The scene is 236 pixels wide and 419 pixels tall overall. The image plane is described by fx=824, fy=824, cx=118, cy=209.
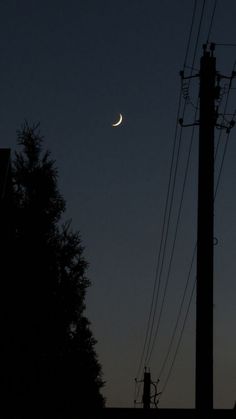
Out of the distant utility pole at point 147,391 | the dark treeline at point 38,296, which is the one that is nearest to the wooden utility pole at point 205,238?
the dark treeline at point 38,296

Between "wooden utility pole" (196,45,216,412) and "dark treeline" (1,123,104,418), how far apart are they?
1308cm

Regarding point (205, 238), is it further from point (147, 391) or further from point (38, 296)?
point (147, 391)

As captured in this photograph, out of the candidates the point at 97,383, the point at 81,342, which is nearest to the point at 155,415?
the point at 97,383

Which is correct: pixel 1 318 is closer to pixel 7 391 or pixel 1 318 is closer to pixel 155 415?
pixel 7 391

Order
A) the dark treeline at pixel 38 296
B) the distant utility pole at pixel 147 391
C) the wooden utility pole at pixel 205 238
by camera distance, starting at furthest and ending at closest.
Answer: the distant utility pole at pixel 147 391 → the dark treeline at pixel 38 296 → the wooden utility pole at pixel 205 238

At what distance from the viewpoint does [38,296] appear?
87.4ft

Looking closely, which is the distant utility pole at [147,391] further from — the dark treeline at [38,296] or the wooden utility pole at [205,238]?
the wooden utility pole at [205,238]

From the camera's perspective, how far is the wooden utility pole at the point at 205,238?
13.2 m

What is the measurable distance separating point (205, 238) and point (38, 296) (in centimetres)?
1368

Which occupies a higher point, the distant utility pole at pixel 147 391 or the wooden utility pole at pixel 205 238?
the distant utility pole at pixel 147 391

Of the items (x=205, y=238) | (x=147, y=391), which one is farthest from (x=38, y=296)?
(x=147, y=391)

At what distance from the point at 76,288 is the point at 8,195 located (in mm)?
4649

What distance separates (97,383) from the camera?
132 feet

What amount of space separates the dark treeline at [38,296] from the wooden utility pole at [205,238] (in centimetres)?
1308
